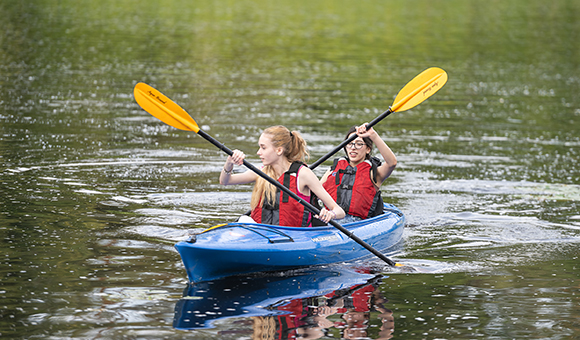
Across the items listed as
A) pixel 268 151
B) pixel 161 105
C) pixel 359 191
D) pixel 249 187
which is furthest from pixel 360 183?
pixel 249 187

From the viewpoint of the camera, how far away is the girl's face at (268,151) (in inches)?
231

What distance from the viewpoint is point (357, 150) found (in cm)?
707

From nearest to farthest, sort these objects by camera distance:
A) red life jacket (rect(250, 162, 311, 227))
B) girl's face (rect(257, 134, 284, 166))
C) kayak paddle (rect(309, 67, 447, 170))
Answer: girl's face (rect(257, 134, 284, 166)) → red life jacket (rect(250, 162, 311, 227)) → kayak paddle (rect(309, 67, 447, 170))

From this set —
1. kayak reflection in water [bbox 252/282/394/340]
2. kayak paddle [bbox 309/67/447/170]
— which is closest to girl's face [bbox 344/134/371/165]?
kayak paddle [bbox 309/67/447/170]

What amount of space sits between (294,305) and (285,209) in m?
1.12

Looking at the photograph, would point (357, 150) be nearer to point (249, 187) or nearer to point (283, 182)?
point (283, 182)

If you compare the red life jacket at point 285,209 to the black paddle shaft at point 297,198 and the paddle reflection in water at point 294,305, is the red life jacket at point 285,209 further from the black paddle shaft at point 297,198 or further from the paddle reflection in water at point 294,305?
the paddle reflection in water at point 294,305

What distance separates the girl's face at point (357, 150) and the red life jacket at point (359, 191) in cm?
6

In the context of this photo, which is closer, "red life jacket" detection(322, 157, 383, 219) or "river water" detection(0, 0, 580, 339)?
"river water" detection(0, 0, 580, 339)

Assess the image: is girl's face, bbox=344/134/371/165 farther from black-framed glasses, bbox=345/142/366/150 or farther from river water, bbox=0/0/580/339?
river water, bbox=0/0/580/339

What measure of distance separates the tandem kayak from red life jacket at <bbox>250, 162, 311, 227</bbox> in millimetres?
179

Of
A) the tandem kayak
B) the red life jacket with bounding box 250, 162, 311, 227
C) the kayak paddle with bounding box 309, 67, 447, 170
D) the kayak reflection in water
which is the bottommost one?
the kayak reflection in water

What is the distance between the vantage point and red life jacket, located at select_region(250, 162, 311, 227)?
6.04 m

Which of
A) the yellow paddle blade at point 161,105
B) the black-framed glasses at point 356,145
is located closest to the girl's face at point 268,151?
the yellow paddle blade at point 161,105
